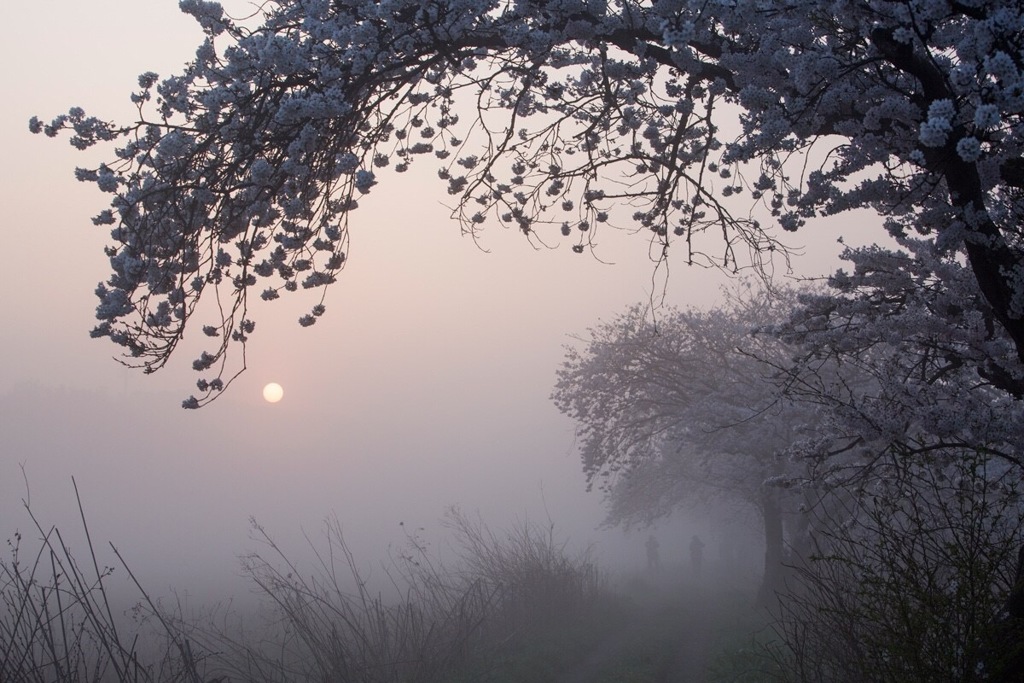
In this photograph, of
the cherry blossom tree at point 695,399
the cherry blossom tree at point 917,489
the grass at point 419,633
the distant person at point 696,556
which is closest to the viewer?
the cherry blossom tree at point 917,489

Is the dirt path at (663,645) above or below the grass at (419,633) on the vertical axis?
below

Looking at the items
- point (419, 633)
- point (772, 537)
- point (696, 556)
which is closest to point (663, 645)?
point (419, 633)

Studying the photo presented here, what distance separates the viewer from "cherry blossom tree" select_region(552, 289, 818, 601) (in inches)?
885

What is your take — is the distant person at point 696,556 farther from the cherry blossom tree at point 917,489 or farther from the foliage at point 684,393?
the cherry blossom tree at point 917,489

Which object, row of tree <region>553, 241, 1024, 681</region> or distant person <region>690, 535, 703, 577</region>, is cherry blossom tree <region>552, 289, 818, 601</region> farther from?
distant person <region>690, 535, 703, 577</region>

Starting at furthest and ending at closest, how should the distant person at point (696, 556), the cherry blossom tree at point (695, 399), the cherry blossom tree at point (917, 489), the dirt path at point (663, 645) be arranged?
the distant person at point (696, 556) → the cherry blossom tree at point (695, 399) → the dirt path at point (663, 645) → the cherry blossom tree at point (917, 489)

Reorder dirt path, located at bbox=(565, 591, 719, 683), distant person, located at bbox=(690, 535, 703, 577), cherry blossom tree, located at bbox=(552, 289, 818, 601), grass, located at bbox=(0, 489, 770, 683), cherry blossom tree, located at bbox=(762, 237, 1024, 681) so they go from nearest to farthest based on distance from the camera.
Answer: cherry blossom tree, located at bbox=(762, 237, 1024, 681), grass, located at bbox=(0, 489, 770, 683), dirt path, located at bbox=(565, 591, 719, 683), cherry blossom tree, located at bbox=(552, 289, 818, 601), distant person, located at bbox=(690, 535, 703, 577)

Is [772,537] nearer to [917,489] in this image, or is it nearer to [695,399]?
[695,399]

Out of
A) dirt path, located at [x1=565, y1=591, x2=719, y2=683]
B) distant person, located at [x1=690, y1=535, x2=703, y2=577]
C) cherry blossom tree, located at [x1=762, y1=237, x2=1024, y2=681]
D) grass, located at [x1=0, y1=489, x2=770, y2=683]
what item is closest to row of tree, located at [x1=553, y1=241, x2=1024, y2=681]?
cherry blossom tree, located at [x1=762, y1=237, x2=1024, y2=681]

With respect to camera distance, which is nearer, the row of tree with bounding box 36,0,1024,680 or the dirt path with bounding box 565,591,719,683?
the row of tree with bounding box 36,0,1024,680

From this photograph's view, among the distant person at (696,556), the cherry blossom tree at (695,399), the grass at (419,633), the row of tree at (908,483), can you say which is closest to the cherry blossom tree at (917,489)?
the row of tree at (908,483)

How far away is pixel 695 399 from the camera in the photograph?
2394cm

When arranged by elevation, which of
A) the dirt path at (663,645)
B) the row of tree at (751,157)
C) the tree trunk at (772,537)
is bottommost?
the dirt path at (663,645)

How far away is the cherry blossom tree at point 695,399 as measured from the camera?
73.8ft
